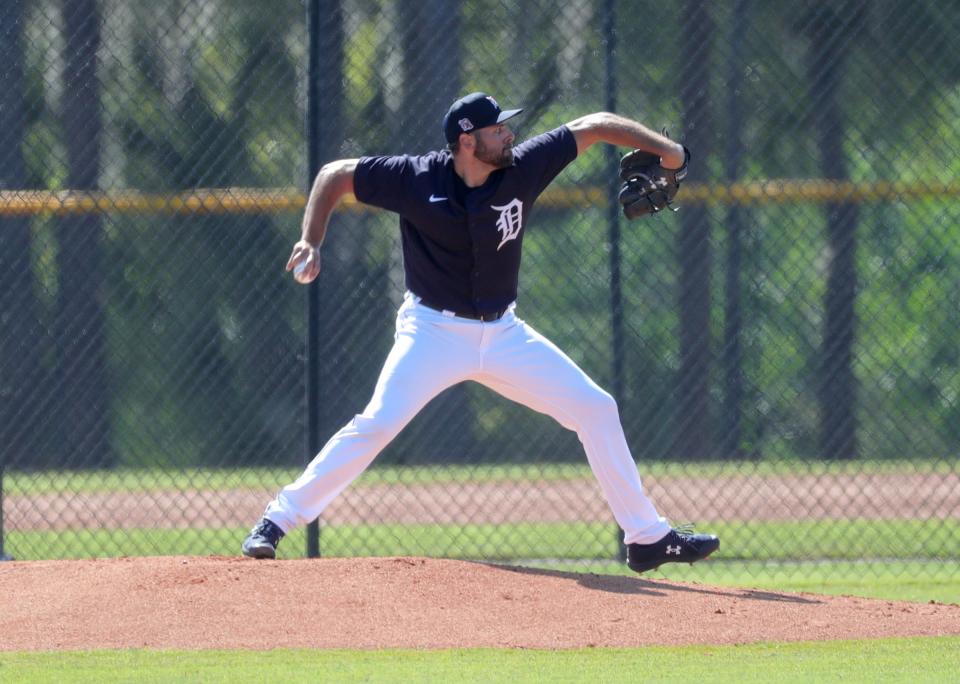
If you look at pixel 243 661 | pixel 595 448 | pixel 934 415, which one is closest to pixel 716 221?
pixel 934 415

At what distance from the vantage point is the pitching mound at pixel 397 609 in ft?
17.4

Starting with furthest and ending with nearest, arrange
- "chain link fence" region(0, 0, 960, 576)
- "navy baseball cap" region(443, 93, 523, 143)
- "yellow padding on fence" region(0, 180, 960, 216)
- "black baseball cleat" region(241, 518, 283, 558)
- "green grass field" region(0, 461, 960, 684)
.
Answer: "chain link fence" region(0, 0, 960, 576) < "yellow padding on fence" region(0, 180, 960, 216) < "black baseball cleat" region(241, 518, 283, 558) < "navy baseball cap" region(443, 93, 523, 143) < "green grass field" region(0, 461, 960, 684)

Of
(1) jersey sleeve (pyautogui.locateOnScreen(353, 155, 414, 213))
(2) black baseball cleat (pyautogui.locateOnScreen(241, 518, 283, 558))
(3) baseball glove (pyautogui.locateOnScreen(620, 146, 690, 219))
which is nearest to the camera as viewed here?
(1) jersey sleeve (pyautogui.locateOnScreen(353, 155, 414, 213))

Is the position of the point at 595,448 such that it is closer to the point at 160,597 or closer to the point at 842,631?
the point at 842,631

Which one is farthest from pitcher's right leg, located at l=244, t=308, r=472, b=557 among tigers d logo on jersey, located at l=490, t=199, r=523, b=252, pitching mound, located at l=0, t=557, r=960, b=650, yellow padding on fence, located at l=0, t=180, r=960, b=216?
yellow padding on fence, located at l=0, t=180, r=960, b=216

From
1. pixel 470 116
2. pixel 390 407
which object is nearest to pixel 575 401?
pixel 390 407

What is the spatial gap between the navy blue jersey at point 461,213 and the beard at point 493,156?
0.15 feet

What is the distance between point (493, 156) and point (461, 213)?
26 cm

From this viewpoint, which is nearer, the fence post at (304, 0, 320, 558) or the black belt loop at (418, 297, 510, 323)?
the black belt loop at (418, 297, 510, 323)

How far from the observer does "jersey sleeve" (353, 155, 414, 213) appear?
5.92 meters

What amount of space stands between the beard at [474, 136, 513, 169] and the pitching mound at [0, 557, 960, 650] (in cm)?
165

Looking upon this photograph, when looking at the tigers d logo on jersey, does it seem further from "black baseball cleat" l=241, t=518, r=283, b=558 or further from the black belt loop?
"black baseball cleat" l=241, t=518, r=283, b=558

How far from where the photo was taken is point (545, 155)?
6.00 m

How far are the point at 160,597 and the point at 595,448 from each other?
1823 mm
